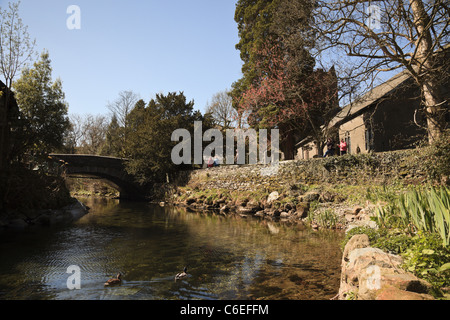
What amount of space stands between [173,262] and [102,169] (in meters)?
21.9

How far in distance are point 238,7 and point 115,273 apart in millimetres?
24900

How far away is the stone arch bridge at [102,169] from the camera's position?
80.3ft

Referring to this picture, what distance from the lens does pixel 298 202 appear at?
15.3 metres

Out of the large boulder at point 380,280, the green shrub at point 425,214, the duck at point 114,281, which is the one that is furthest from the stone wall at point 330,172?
the duck at point 114,281

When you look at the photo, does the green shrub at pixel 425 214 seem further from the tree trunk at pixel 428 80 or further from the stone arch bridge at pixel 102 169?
the stone arch bridge at pixel 102 169

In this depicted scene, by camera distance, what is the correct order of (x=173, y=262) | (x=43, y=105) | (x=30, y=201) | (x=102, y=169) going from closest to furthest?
(x=173, y=262)
(x=30, y=201)
(x=43, y=105)
(x=102, y=169)

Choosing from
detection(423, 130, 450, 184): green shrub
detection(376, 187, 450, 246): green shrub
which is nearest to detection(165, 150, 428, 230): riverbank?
detection(423, 130, 450, 184): green shrub

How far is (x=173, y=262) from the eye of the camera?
277 inches

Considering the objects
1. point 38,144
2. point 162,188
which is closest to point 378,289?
point 38,144

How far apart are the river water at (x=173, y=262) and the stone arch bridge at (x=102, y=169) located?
557 inches

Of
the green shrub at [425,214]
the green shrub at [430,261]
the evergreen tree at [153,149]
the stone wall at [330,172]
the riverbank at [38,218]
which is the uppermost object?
the evergreen tree at [153,149]

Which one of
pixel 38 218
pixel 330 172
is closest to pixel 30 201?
pixel 38 218

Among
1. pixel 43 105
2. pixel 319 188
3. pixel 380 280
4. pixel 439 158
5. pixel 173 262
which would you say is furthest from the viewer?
pixel 43 105

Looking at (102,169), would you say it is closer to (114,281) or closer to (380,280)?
(114,281)
